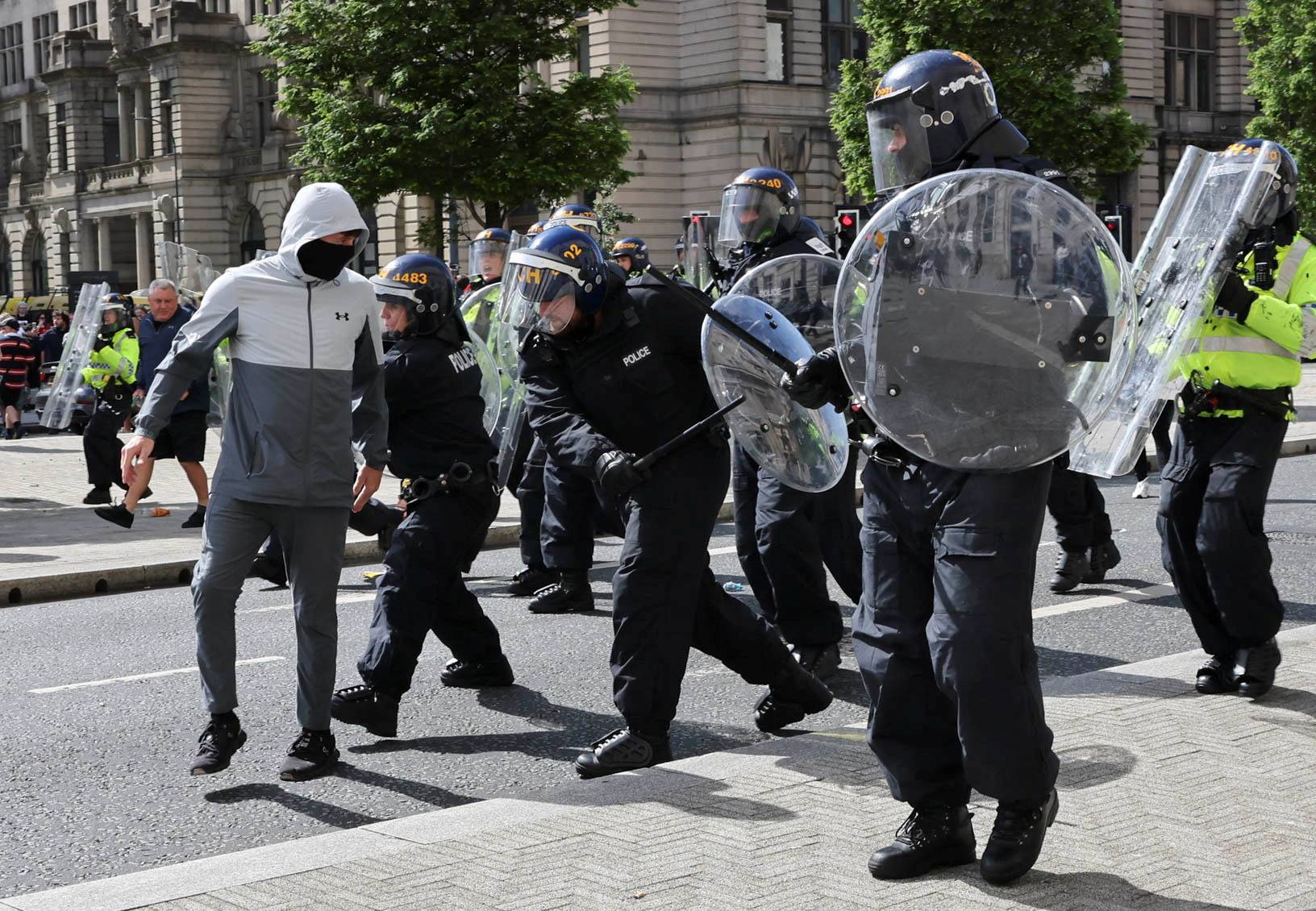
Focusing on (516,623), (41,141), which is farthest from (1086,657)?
(41,141)

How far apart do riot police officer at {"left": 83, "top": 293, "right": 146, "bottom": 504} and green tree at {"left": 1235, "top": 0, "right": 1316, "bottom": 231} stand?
29.3 metres

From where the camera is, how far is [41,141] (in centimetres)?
7181

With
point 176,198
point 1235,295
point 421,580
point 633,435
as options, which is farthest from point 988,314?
point 176,198

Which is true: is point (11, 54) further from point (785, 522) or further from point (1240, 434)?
point (1240, 434)

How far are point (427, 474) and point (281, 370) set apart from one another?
1.08 m

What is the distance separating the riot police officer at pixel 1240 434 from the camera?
19.7ft

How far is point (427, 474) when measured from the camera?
21.6ft

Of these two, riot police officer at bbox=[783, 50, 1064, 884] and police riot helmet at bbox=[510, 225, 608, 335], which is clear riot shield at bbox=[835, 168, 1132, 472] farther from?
police riot helmet at bbox=[510, 225, 608, 335]

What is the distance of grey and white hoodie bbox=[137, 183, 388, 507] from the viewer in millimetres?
5598

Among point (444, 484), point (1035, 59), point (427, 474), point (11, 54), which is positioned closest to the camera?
point (444, 484)

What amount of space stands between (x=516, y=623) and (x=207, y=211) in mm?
51613

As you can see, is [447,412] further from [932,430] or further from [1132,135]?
A: [1132,135]

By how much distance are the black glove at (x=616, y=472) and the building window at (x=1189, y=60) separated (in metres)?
48.1

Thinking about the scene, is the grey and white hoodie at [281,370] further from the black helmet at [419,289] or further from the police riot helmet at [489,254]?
the police riot helmet at [489,254]
